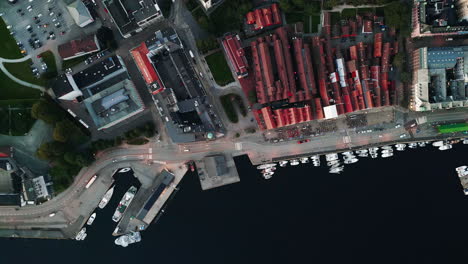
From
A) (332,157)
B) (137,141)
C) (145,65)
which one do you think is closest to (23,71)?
(145,65)

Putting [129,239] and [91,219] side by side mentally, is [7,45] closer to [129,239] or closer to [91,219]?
[91,219]

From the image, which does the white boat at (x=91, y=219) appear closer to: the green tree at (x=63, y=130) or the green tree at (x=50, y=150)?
the green tree at (x=50, y=150)

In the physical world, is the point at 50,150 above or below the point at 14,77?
below

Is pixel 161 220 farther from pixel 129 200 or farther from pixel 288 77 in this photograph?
pixel 288 77

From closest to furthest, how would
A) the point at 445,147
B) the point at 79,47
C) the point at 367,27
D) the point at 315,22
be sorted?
the point at 79,47 → the point at 367,27 → the point at 315,22 → the point at 445,147

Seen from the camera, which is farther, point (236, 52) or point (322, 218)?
point (322, 218)

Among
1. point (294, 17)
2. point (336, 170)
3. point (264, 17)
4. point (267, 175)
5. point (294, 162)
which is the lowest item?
point (336, 170)

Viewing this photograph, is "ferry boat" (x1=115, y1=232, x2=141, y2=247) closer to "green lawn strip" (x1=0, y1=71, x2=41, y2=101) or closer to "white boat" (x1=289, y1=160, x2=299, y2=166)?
"green lawn strip" (x1=0, y1=71, x2=41, y2=101)

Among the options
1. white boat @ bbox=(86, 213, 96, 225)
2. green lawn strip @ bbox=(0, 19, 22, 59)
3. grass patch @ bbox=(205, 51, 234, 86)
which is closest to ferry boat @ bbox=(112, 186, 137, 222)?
white boat @ bbox=(86, 213, 96, 225)
